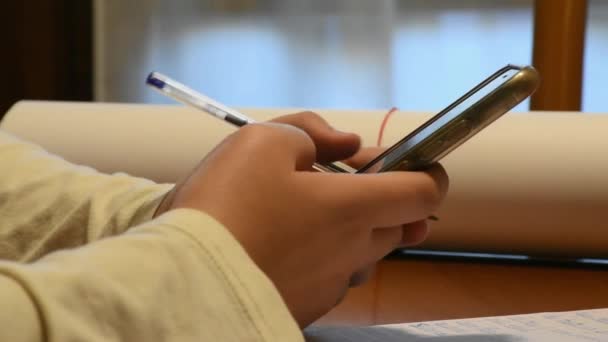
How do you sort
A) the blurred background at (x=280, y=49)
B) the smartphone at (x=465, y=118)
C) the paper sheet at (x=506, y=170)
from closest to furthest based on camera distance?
the smartphone at (x=465, y=118), the paper sheet at (x=506, y=170), the blurred background at (x=280, y=49)

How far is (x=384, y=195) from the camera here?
1.08 ft

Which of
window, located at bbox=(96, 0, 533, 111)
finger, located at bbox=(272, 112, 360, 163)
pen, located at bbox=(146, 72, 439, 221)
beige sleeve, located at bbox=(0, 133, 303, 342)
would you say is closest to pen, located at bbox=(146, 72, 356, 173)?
pen, located at bbox=(146, 72, 439, 221)

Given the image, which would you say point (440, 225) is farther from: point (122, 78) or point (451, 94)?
point (122, 78)

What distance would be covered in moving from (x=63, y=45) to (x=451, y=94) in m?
0.57

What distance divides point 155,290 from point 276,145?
9 centimetres

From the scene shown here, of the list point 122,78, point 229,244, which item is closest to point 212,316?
point 229,244

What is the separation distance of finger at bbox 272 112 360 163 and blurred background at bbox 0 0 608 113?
611 millimetres

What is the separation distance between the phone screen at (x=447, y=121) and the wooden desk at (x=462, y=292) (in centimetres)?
12

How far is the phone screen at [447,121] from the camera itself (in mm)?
340

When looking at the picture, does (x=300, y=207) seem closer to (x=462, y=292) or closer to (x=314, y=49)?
(x=462, y=292)

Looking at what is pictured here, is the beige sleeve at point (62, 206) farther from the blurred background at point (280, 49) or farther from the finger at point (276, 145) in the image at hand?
the blurred background at point (280, 49)

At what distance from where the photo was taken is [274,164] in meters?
0.30

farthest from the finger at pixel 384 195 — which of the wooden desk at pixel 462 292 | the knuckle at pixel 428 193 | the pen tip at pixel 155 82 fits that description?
the pen tip at pixel 155 82

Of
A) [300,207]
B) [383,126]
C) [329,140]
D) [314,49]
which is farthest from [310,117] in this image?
[314,49]
